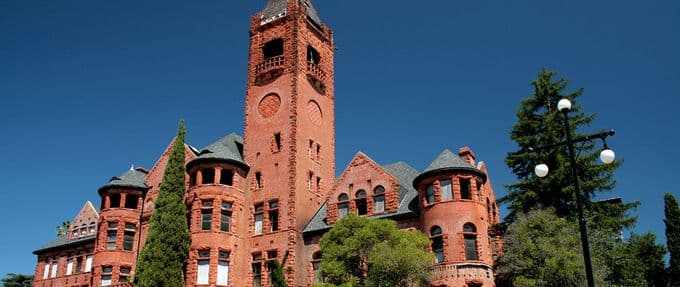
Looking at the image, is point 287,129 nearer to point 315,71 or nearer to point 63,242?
point 315,71

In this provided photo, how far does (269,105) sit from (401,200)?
1335 centimetres

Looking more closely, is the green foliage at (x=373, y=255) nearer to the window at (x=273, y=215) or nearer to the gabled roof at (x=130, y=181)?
the window at (x=273, y=215)

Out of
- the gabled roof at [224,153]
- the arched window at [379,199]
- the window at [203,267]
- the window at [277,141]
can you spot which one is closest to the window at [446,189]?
the arched window at [379,199]

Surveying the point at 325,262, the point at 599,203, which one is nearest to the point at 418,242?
the point at 325,262

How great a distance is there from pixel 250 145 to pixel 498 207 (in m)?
19.4

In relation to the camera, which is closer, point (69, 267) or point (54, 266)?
point (69, 267)

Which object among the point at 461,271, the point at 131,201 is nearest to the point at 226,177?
the point at 131,201

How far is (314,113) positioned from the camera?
49.8m

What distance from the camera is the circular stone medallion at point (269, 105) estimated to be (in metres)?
48.4

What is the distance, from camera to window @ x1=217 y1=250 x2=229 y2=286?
4238 cm

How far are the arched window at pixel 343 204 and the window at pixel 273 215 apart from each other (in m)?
4.46

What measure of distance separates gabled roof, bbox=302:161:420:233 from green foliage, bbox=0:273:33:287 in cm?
5022

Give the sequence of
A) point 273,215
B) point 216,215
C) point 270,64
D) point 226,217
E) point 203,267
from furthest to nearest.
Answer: point 270,64 < point 273,215 < point 226,217 < point 216,215 < point 203,267

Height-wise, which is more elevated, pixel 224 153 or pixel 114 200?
pixel 224 153
